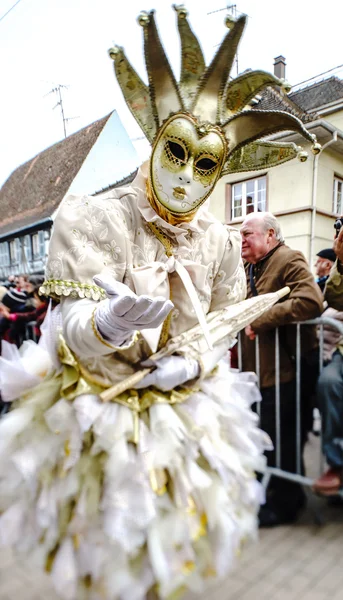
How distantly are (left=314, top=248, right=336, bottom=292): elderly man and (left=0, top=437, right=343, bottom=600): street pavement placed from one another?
1276mm

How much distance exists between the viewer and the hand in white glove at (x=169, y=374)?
95cm

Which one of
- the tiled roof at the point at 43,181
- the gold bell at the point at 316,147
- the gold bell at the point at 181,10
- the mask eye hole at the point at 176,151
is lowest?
the mask eye hole at the point at 176,151

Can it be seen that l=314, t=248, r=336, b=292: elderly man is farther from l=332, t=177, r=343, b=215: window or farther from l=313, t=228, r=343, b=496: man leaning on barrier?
l=313, t=228, r=343, b=496: man leaning on barrier

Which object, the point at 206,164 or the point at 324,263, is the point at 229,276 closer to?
the point at 206,164

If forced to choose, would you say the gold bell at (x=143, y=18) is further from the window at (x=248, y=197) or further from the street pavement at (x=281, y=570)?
the street pavement at (x=281, y=570)

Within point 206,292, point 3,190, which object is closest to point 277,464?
point 206,292

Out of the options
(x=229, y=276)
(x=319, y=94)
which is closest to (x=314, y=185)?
(x=319, y=94)

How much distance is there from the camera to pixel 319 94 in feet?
5.16

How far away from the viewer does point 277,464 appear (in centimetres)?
193

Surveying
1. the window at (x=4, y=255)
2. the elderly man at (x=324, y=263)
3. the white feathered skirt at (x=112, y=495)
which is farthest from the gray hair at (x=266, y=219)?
the window at (x=4, y=255)

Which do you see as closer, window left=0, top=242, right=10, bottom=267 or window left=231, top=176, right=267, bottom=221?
window left=231, top=176, right=267, bottom=221

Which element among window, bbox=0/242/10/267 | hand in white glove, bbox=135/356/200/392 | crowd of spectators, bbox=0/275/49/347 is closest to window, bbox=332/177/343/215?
hand in white glove, bbox=135/356/200/392

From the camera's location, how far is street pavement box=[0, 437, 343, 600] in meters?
1.31

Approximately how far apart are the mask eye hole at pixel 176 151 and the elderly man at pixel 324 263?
1.60 meters
